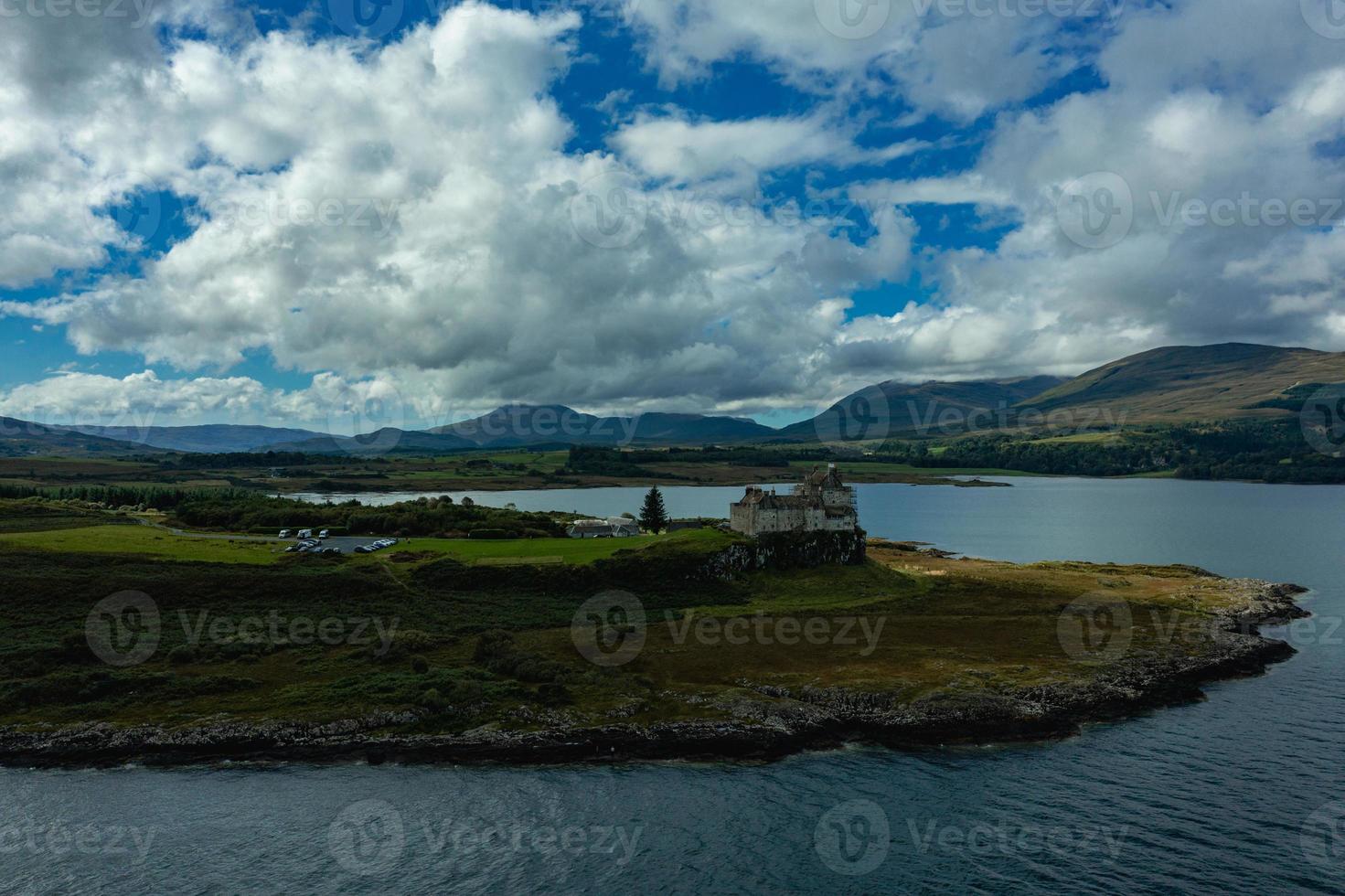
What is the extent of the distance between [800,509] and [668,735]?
1942 inches

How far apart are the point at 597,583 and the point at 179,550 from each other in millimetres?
41974

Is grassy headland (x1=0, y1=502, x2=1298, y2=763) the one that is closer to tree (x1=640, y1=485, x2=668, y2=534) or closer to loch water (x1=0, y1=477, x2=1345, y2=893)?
loch water (x1=0, y1=477, x2=1345, y2=893)

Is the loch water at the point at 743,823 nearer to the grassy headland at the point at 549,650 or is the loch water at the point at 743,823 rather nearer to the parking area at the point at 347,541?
the grassy headland at the point at 549,650

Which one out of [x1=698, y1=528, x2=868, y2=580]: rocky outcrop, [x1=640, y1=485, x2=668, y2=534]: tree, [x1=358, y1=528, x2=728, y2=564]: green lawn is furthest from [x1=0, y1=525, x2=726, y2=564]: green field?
[x1=640, y1=485, x2=668, y2=534]: tree

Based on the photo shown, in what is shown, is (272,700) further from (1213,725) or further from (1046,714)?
(1213,725)

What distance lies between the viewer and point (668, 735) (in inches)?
1811

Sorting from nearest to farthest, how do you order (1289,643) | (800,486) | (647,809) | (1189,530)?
(647,809), (1289,643), (800,486), (1189,530)

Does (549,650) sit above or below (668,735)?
above

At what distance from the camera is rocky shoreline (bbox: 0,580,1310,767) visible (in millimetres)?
42906

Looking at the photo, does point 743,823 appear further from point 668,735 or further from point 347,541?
point 347,541

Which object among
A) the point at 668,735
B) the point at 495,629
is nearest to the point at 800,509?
the point at 495,629

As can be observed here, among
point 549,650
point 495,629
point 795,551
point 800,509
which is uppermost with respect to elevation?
point 800,509

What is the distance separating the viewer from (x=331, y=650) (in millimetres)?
58469

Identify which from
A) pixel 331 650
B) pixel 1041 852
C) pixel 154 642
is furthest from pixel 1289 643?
pixel 154 642
